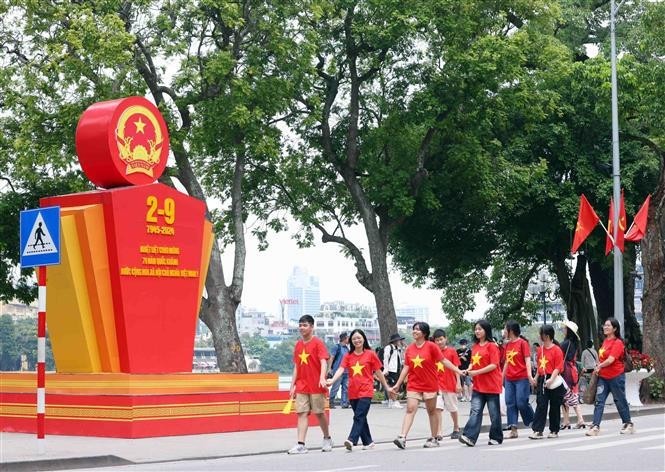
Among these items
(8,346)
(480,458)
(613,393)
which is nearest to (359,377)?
(480,458)

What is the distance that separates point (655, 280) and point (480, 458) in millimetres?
16613

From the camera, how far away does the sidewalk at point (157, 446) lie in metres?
14.9

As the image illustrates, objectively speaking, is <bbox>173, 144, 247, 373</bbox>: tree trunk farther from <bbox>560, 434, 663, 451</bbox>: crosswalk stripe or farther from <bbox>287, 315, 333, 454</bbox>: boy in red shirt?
<bbox>287, 315, 333, 454</bbox>: boy in red shirt

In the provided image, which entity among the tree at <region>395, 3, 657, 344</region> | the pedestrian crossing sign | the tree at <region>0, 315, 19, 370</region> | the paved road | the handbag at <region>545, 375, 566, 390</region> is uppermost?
the tree at <region>395, 3, 657, 344</region>

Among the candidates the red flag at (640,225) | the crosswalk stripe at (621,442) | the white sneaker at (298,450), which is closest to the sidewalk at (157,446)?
the white sneaker at (298,450)

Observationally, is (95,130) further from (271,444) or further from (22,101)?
(22,101)

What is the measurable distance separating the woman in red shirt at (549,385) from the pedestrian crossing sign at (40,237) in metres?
7.31

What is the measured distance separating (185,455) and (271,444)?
211 centimetres

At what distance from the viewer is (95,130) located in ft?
65.7

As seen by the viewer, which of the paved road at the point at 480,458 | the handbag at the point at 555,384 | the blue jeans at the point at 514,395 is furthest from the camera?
the blue jeans at the point at 514,395

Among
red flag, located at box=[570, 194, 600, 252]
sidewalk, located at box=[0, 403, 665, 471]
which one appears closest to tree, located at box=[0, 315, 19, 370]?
red flag, located at box=[570, 194, 600, 252]

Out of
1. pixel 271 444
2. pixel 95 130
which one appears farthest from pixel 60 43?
pixel 271 444

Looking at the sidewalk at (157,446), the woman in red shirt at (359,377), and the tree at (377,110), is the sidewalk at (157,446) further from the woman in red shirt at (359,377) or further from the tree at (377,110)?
the tree at (377,110)

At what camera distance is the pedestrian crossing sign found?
15.0 metres
